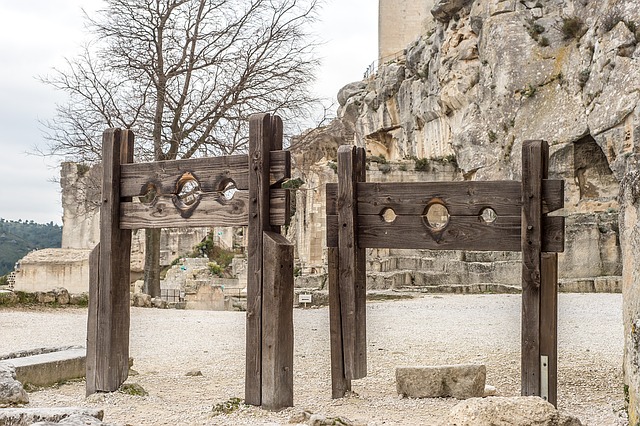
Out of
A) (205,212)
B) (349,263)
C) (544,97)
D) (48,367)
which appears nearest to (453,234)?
(349,263)

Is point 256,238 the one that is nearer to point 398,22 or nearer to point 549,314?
point 549,314

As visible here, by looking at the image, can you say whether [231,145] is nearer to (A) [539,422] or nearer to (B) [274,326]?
(B) [274,326]

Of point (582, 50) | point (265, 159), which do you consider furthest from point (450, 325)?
point (582, 50)

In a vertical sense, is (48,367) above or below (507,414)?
below

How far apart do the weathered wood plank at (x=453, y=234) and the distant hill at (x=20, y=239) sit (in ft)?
115

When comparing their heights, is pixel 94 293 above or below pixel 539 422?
above

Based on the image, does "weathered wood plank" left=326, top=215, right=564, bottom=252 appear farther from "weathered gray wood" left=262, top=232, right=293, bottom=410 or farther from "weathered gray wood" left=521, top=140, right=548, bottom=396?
"weathered gray wood" left=262, top=232, right=293, bottom=410

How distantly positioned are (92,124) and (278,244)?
11410 millimetres

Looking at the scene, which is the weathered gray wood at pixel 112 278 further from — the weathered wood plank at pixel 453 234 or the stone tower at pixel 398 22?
the stone tower at pixel 398 22

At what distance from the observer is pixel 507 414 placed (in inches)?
130

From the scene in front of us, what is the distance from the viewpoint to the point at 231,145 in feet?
47.9

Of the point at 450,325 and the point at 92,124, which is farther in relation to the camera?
the point at 92,124

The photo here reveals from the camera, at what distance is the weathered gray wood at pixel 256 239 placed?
4617 millimetres

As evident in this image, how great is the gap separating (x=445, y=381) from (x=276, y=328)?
4.56ft
